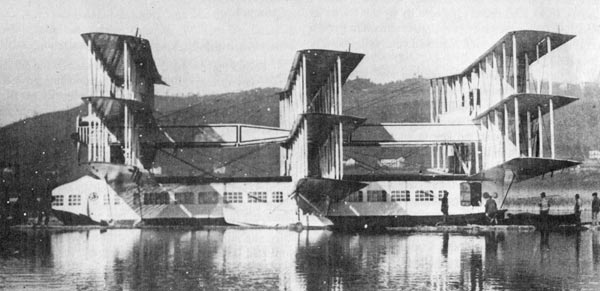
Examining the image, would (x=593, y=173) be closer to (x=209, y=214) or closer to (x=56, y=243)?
(x=209, y=214)

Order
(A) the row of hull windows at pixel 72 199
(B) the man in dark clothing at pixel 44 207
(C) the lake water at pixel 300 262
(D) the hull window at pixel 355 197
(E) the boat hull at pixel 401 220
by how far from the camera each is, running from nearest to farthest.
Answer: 1. (C) the lake water at pixel 300 262
2. (B) the man in dark clothing at pixel 44 207
3. (E) the boat hull at pixel 401 220
4. (A) the row of hull windows at pixel 72 199
5. (D) the hull window at pixel 355 197

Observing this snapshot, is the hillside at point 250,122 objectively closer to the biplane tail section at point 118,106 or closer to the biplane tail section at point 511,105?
the biplane tail section at point 511,105

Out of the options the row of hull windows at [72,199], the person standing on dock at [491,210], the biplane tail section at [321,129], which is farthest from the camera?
the row of hull windows at [72,199]

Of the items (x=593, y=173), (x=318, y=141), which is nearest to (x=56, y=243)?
(x=318, y=141)

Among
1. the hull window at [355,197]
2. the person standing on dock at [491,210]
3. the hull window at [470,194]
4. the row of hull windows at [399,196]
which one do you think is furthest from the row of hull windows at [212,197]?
the person standing on dock at [491,210]

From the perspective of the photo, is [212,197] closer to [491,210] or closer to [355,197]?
[355,197]

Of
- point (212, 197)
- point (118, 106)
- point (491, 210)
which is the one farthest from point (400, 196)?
point (118, 106)
